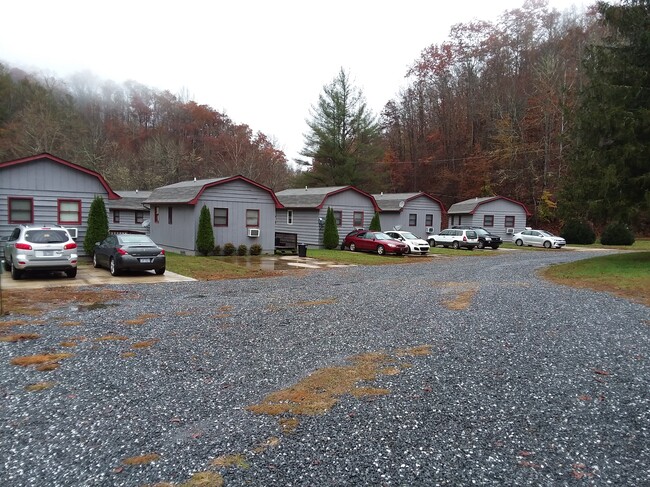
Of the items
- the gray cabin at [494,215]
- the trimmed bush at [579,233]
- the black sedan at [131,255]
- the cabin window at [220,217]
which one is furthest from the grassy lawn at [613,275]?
the trimmed bush at [579,233]

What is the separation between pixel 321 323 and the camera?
28.1 feet

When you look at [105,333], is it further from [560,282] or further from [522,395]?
[560,282]

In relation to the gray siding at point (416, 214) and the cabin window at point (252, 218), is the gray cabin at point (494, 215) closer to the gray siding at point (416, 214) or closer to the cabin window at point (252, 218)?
the gray siding at point (416, 214)

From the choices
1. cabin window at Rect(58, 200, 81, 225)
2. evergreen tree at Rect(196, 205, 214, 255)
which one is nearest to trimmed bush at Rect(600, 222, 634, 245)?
evergreen tree at Rect(196, 205, 214, 255)

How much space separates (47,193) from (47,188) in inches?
8.1

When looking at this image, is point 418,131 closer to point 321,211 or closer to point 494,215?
point 494,215

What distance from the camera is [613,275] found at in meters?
16.1

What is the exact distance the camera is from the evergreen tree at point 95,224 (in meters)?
19.9

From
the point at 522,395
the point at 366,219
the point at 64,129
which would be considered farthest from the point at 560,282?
the point at 64,129

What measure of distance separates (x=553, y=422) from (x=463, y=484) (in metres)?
1.54

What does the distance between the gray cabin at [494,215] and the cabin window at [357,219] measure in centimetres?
1178

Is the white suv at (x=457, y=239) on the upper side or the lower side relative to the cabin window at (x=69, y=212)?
lower

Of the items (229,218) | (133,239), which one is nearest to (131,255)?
(133,239)

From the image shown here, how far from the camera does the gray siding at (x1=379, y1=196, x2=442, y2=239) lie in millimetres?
36688
